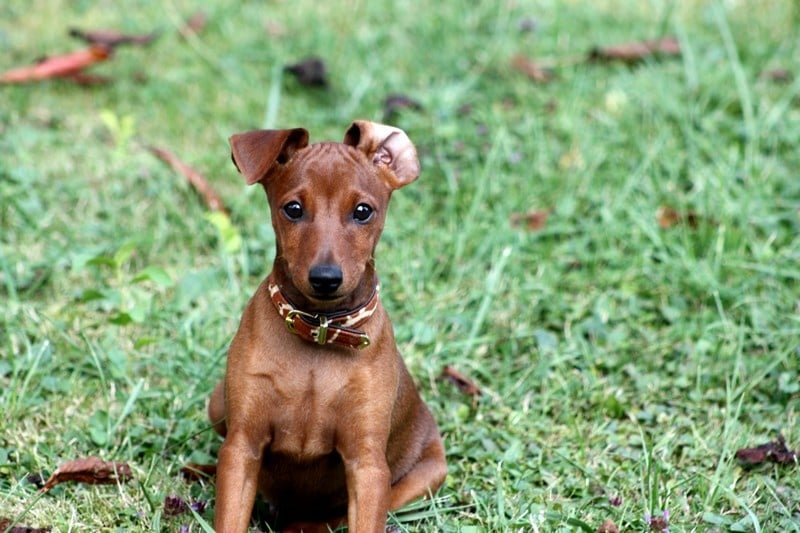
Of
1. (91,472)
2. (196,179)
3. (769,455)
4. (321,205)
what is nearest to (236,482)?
(91,472)

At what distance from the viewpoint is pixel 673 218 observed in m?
6.47

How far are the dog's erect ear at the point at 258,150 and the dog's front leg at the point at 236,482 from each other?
883 mm

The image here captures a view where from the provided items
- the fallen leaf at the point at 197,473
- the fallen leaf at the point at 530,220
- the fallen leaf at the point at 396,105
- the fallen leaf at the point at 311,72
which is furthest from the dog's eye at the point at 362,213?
the fallen leaf at the point at 311,72

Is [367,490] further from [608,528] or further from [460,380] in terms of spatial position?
[460,380]

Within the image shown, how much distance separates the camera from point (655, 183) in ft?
22.1

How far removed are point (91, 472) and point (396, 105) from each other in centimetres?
360

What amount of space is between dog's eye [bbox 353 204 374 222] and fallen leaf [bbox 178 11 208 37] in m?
5.00

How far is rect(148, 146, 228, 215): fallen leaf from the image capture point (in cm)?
652

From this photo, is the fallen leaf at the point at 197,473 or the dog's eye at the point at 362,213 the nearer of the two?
the dog's eye at the point at 362,213

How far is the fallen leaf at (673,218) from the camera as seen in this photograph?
641 cm

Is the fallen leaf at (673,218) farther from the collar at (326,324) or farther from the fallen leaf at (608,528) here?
the collar at (326,324)

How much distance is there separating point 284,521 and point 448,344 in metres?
1.45

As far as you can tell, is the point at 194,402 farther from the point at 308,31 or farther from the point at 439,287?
the point at 308,31

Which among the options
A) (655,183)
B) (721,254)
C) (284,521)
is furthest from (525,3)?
(284,521)
